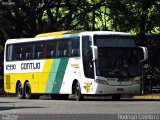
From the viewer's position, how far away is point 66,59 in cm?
3106

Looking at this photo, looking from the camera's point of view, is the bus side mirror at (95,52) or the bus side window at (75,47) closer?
the bus side mirror at (95,52)

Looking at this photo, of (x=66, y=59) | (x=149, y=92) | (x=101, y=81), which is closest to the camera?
(x=101, y=81)

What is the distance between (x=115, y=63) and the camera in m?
29.2

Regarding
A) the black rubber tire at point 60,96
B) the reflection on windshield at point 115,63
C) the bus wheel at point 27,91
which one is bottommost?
the black rubber tire at point 60,96

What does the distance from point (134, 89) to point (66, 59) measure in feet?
13.0

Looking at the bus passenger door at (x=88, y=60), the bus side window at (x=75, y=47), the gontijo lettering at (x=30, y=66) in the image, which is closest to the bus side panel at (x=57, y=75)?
the bus side window at (x=75, y=47)

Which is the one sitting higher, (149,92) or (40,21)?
(40,21)

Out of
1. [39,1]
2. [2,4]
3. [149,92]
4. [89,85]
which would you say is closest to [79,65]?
[89,85]

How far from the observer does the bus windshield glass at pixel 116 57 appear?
29.2m

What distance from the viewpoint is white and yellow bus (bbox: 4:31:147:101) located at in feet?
95.6

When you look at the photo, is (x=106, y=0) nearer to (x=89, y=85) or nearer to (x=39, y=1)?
(x=39, y=1)

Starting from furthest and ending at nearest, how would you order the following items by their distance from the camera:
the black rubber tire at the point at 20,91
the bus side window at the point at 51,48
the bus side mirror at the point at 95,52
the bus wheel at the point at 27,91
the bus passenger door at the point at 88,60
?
1. the black rubber tire at the point at 20,91
2. the bus wheel at the point at 27,91
3. the bus side window at the point at 51,48
4. the bus passenger door at the point at 88,60
5. the bus side mirror at the point at 95,52

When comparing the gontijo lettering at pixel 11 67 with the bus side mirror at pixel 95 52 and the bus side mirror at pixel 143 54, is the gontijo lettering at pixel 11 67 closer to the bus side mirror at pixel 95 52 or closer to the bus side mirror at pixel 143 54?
the bus side mirror at pixel 95 52

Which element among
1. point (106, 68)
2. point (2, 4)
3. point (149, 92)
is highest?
point (2, 4)
